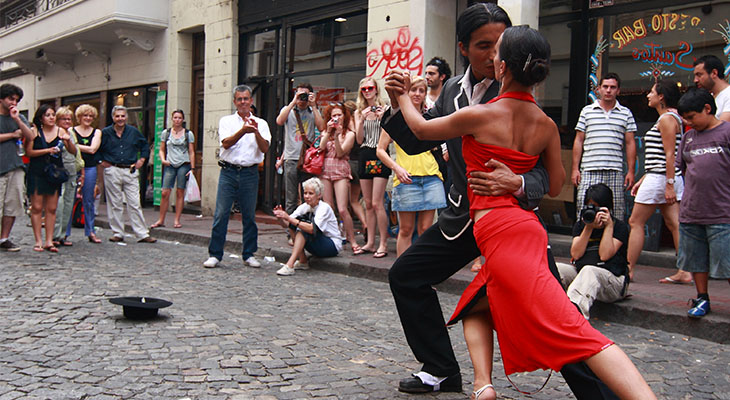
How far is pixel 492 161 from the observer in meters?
2.94

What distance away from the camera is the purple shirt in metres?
5.20

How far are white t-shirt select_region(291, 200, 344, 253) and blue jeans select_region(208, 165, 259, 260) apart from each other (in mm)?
569

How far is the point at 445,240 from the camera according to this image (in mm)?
3531

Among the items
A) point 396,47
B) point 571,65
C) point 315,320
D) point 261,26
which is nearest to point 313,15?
point 261,26

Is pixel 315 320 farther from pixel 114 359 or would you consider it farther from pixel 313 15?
pixel 313 15

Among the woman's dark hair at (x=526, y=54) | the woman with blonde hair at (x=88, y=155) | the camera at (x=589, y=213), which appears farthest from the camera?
the woman with blonde hair at (x=88, y=155)

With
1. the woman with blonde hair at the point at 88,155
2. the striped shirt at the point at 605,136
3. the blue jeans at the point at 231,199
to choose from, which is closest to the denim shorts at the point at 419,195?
the striped shirt at the point at 605,136

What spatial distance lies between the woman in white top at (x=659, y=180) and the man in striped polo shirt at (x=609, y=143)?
29cm

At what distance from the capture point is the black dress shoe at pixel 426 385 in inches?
143

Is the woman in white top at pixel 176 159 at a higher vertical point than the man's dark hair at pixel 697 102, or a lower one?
lower

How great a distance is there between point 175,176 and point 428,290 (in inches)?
353

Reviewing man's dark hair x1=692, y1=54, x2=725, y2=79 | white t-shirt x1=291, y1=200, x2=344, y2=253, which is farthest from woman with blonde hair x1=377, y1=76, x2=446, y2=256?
man's dark hair x1=692, y1=54, x2=725, y2=79

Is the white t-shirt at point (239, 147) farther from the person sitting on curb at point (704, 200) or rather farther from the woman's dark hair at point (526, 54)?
the woman's dark hair at point (526, 54)

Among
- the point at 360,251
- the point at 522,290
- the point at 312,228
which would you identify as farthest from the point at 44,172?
the point at 522,290
